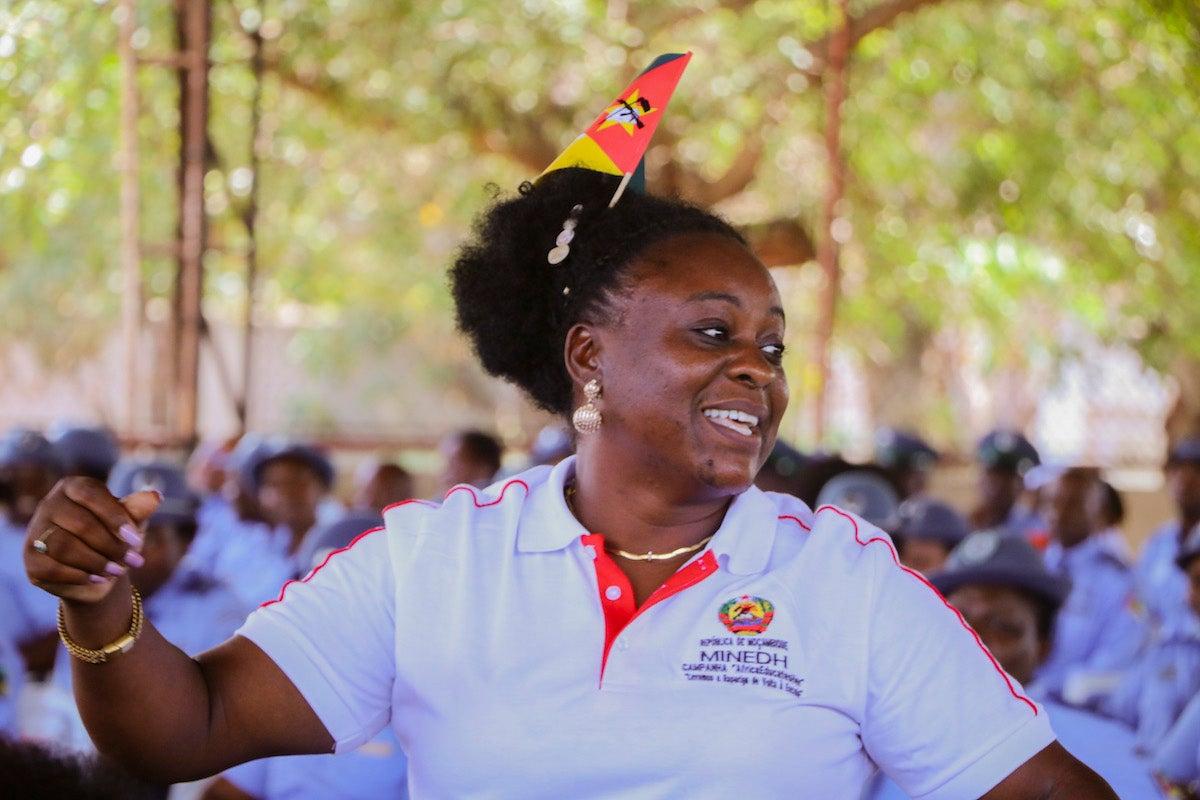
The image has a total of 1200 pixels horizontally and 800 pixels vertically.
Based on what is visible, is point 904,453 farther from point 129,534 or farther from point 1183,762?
point 129,534

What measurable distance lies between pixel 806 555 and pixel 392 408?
1365cm

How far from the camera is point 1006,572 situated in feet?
12.1

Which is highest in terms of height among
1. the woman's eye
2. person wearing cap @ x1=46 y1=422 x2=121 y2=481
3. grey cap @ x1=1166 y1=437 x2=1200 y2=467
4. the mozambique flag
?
the mozambique flag

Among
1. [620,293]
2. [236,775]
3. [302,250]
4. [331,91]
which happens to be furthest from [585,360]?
[302,250]

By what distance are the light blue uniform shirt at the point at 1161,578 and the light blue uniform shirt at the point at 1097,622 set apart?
0.17m

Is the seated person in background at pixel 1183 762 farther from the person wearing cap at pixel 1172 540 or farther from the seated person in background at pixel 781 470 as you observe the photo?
the person wearing cap at pixel 1172 540

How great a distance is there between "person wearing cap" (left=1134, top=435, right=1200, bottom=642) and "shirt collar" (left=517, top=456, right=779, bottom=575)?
4.63 meters

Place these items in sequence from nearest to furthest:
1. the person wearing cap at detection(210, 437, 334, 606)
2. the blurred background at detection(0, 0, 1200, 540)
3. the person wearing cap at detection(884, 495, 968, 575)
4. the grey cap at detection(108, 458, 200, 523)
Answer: the person wearing cap at detection(884, 495, 968, 575), the grey cap at detection(108, 458, 200, 523), the person wearing cap at detection(210, 437, 334, 606), the blurred background at detection(0, 0, 1200, 540)

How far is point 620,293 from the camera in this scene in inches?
87.2

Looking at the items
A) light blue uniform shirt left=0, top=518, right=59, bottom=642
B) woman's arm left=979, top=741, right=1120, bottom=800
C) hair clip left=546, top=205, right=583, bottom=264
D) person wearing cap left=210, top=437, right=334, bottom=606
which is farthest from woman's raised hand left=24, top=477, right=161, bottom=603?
person wearing cap left=210, top=437, right=334, bottom=606

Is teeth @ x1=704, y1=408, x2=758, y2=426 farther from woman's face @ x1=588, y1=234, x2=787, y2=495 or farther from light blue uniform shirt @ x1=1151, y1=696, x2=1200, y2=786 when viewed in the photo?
light blue uniform shirt @ x1=1151, y1=696, x2=1200, y2=786

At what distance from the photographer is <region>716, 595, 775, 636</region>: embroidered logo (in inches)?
77.9

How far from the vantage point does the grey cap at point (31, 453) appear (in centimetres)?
613

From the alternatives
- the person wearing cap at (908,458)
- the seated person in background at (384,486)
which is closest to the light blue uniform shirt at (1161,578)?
the person wearing cap at (908,458)
